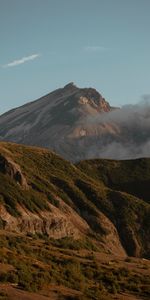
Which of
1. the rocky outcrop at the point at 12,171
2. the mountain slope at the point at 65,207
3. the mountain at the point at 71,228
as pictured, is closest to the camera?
the mountain at the point at 71,228

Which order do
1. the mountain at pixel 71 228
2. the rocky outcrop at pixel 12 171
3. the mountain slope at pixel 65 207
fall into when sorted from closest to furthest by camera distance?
1. the mountain at pixel 71 228
2. the mountain slope at pixel 65 207
3. the rocky outcrop at pixel 12 171

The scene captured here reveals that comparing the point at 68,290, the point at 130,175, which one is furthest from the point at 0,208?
the point at 130,175

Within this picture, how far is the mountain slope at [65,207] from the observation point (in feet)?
338

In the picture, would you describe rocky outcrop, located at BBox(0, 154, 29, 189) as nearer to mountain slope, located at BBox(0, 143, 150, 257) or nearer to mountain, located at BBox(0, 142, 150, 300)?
mountain slope, located at BBox(0, 143, 150, 257)

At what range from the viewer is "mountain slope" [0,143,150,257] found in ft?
338

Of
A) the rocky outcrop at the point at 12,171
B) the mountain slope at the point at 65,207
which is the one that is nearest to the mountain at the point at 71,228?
the mountain slope at the point at 65,207

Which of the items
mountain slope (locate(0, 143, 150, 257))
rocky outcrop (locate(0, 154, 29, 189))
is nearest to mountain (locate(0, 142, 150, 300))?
mountain slope (locate(0, 143, 150, 257))

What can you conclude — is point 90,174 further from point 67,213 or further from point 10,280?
point 10,280

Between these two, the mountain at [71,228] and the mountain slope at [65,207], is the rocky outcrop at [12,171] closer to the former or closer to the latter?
the mountain slope at [65,207]

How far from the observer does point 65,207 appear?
117062mm

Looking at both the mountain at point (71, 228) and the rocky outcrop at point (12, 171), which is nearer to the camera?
the mountain at point (71, 228)

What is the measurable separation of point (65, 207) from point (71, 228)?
944cm

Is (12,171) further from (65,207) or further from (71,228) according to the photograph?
(71,228)

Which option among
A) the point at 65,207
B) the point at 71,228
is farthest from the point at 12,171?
the point at 71,228
